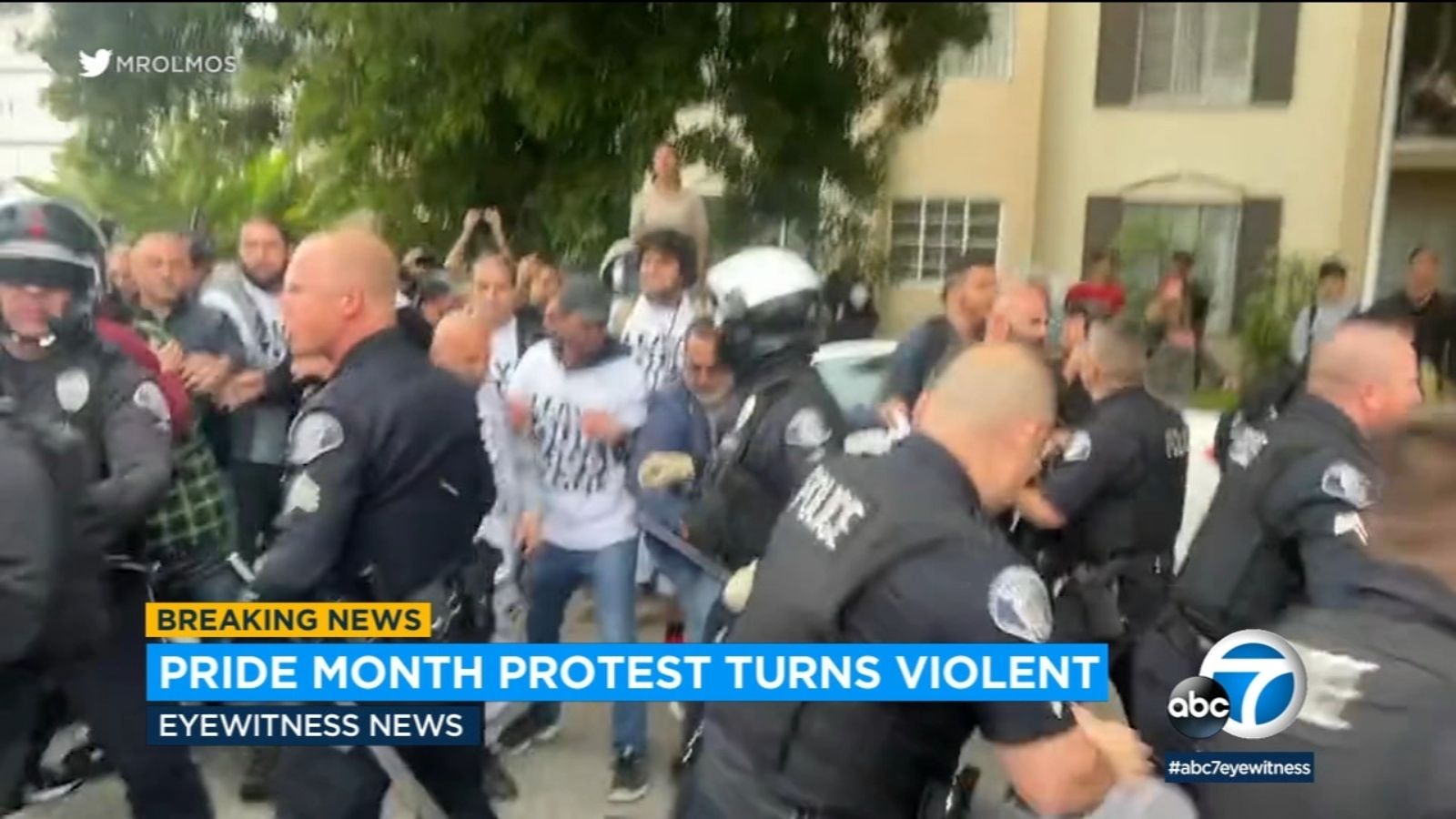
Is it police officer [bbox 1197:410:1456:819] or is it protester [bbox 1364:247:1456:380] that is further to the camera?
protester [bbox 1364:247:1456:380]

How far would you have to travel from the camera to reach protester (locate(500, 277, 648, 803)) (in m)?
1.95

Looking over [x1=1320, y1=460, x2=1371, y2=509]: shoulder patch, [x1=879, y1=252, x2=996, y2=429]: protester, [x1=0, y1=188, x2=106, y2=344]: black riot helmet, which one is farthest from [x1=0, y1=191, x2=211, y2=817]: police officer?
[x1=1320, y1=460, x2=1371, y2=509]: shoulder patch

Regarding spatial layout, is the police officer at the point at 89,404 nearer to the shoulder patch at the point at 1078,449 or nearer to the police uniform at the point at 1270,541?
the shoulder patch at the point at 1078,449

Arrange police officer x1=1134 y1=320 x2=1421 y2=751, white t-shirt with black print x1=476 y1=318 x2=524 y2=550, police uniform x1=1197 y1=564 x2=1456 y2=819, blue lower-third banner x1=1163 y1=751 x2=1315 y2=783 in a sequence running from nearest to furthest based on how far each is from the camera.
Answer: police uniform x1=1197 y1=564 x2=1456 y2=819, blue lower-third banner x1=1163 y1=751 x2=1315 y2=783, police officer x1=1134 y1=320 x2=1421 y2=751, white t-shirt with black print x1=476 y1=318 x2=524 y2=550

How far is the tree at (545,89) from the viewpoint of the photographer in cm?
180

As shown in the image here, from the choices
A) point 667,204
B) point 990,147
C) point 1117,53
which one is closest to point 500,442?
point 667,204

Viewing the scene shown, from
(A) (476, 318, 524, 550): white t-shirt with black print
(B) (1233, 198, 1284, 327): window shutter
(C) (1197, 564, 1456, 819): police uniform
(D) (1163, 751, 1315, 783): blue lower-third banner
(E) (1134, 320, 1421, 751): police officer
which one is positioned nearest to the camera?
(C) (1197, 564, 1456, 819): police uniform

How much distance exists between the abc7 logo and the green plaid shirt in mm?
1293

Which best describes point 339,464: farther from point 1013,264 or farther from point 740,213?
point 1013,264

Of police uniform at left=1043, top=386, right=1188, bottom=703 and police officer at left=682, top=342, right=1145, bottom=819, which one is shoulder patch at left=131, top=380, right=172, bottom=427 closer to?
police officer at left=682, top=342, right=1145, bottom=819

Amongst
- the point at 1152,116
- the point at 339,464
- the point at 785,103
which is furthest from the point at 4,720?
the point at 1152,116

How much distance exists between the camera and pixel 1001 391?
1.73 meters

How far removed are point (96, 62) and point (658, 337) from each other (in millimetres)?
783

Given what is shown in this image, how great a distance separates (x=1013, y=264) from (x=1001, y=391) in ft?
0.65
